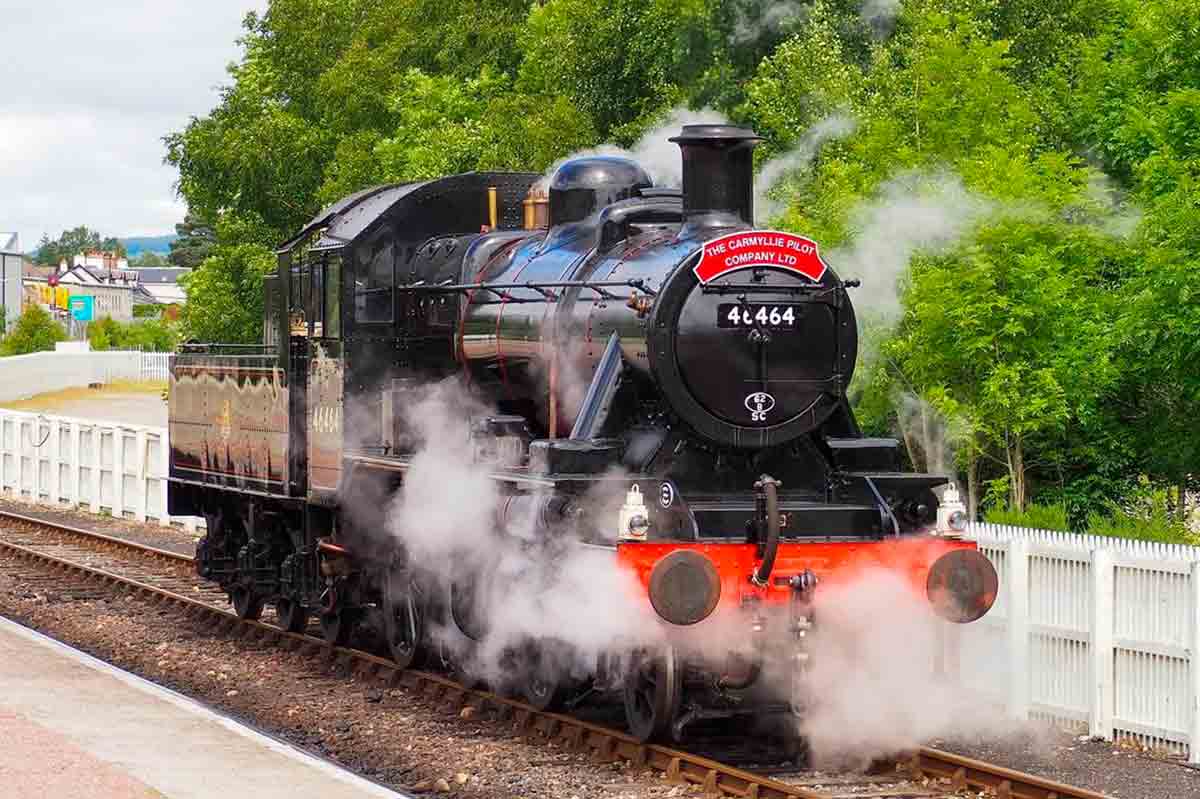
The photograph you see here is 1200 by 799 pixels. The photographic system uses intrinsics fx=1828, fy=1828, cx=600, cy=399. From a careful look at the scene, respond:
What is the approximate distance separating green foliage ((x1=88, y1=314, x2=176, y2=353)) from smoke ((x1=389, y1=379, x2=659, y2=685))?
7733 cm


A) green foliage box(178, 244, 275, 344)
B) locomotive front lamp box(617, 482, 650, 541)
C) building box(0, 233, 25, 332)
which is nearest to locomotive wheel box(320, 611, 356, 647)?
locomotive front lamp box(617, 482, 650, 541)

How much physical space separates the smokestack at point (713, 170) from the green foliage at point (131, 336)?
79230 mm

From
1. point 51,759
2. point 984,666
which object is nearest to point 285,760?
point 51,759

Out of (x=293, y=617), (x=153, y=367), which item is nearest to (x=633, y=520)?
(x=293, y=617)

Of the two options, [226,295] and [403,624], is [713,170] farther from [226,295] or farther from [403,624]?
[226,295]

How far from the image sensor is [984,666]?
12.0 metres

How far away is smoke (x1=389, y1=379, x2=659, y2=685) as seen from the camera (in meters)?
10.0

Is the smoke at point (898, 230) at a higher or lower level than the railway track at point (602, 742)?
higher

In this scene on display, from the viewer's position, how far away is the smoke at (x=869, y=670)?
10.2 metres

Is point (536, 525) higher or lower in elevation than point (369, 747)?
higher

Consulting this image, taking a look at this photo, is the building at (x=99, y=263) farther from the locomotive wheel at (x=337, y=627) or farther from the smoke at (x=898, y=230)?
the locomotive wheel at (x=337, y=627)

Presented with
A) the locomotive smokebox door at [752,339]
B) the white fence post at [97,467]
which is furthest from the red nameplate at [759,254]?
the white fence post at [97,467]

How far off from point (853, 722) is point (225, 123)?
34.2 m

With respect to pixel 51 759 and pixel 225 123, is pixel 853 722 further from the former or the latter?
pixel 225 123
